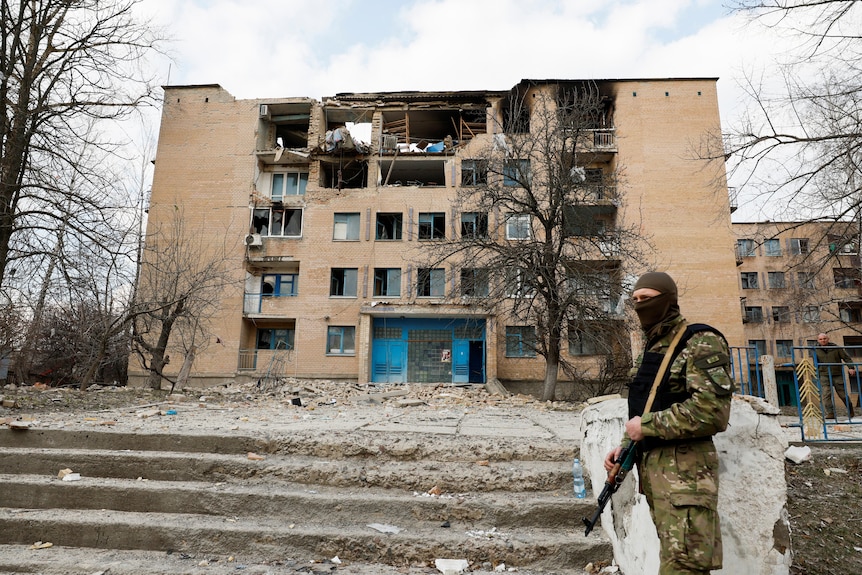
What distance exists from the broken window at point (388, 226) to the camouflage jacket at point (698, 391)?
24805mm

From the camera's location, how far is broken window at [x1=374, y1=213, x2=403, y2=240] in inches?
1060

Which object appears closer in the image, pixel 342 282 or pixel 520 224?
pixel 520 224

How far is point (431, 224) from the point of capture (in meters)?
26.5

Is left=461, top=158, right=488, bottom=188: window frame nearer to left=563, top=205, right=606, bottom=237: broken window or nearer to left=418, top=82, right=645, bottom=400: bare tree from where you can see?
left=418, top=82, right=645, bottom=400: bare tree

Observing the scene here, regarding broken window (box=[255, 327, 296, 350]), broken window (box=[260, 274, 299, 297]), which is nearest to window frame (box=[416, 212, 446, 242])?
broken window (box=[260, 274, 299, 297])

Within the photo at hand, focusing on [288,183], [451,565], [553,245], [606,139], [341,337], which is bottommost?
[451,565]

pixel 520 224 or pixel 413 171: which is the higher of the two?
pixel 413 171

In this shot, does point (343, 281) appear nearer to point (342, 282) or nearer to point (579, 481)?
point (342, 282)

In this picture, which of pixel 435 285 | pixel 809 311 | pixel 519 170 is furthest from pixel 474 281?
pixel 435 285

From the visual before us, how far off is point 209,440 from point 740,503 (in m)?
4.53

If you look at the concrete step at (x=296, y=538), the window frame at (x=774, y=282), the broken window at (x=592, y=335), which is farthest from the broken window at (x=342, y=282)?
the window frame at (x=774, y=282)

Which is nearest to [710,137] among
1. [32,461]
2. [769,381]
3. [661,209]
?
[769,381]

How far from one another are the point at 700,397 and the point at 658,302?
535 mm

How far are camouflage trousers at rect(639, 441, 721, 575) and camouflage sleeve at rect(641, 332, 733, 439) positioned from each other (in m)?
0.14
